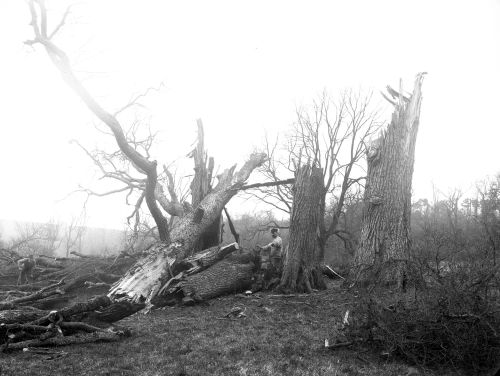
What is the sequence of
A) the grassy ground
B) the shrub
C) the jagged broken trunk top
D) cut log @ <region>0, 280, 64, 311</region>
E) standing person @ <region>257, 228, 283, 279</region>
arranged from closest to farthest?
the shrub < the grassy ground < cut log @ <region>0, 280, 64, 311</region> < the jagged broken trunk top < standing person @ <region>257, 228, 283, 279</region>

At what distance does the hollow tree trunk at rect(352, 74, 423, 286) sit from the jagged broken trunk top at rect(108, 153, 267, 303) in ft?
14.4

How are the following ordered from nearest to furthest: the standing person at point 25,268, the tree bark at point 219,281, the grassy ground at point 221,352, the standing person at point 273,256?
the grassy ground at point 221,352
the tree bark at point 219,281
the standing person at point 273,256
the standing person at point 25,268

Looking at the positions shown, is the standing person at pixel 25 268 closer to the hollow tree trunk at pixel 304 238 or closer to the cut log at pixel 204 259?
the cut log at pixel 204 259

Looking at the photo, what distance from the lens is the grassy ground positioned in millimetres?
3490

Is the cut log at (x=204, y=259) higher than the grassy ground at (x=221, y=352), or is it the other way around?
the cut log at (x=204, y=259)

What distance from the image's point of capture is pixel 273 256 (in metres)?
8.98

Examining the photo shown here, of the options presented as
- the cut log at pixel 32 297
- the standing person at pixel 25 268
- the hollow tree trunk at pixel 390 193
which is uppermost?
the hollow tree trunk at pixel 390 193

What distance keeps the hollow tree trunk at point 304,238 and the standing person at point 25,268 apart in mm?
6860

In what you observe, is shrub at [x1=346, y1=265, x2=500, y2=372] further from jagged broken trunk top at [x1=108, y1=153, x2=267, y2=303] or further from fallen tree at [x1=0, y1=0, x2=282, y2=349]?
jagged broken trunk top at [x1=108, y1=153, x2=267, y2=303]

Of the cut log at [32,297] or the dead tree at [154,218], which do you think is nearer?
the cut log at [32,297]

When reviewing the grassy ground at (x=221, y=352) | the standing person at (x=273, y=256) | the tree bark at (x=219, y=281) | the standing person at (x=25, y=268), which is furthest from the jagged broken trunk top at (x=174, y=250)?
the standing person at (x=25, y=268)

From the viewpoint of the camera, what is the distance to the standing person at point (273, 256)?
861 cm

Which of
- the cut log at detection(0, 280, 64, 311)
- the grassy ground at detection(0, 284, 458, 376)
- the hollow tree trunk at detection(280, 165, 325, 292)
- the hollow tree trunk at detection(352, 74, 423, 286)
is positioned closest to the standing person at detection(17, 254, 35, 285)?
the cut log at detection(0, 280, 64, 311)

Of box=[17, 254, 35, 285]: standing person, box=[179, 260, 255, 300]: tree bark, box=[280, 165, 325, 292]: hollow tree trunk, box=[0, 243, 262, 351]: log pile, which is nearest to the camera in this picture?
box=[0, 243, 262, 351]: log pile
